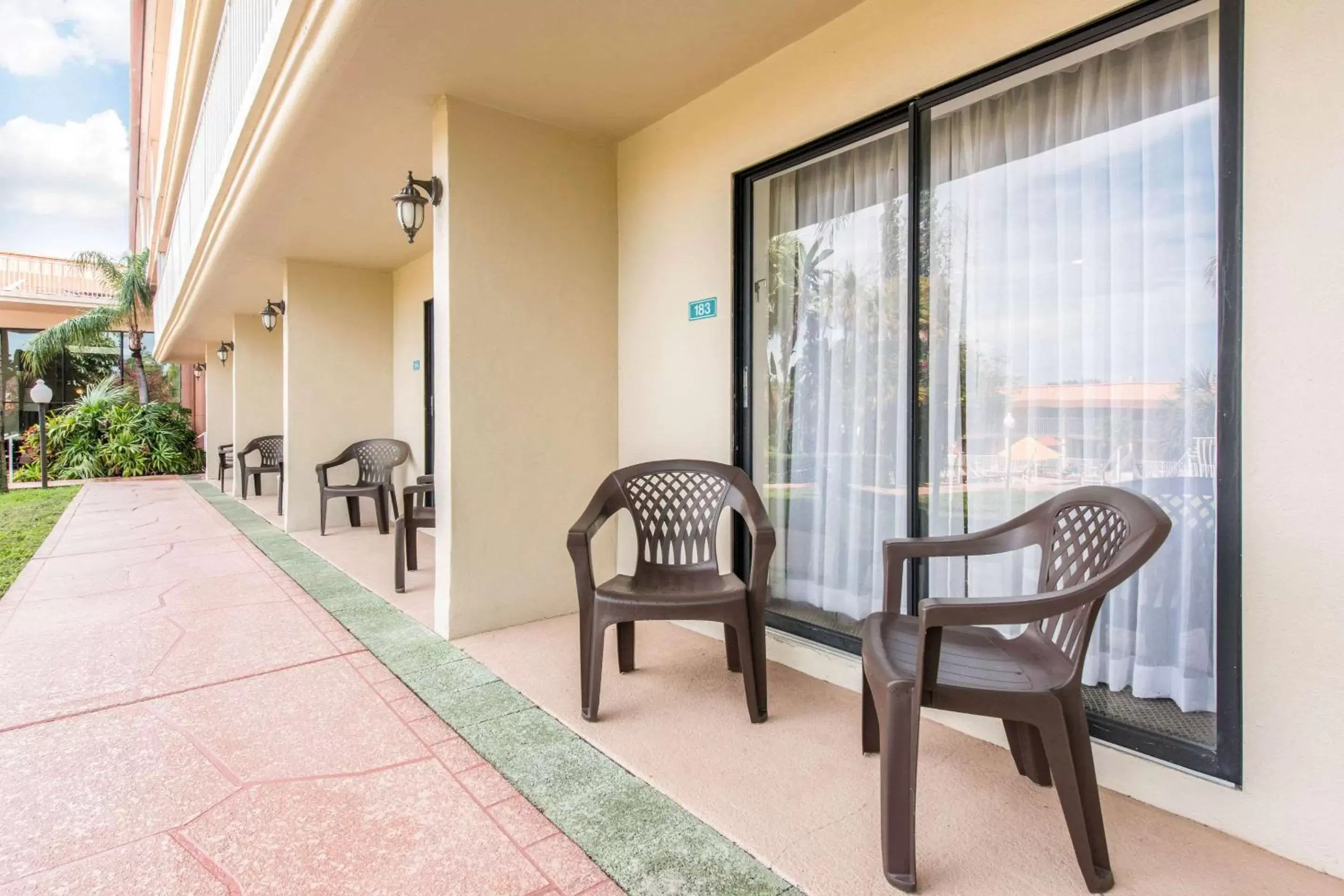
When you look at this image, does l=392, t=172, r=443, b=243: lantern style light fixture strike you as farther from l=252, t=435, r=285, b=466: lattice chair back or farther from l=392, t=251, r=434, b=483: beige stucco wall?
l=252, t=435, r=285, b=466: lattice chair back

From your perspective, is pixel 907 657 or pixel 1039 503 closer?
pixel 907 657

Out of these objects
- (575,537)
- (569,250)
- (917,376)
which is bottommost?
(575,537)

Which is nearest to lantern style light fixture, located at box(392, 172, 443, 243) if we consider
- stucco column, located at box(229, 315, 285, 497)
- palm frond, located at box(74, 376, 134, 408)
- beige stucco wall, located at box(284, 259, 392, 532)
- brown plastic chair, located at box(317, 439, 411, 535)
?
brown plastic chair, located at box(317, 439, 411, 535)

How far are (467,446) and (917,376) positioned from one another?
2.18 m

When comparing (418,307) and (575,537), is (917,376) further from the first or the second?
(418,307)

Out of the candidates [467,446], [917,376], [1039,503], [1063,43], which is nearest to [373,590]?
[467,446]

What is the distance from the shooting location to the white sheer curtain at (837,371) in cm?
268

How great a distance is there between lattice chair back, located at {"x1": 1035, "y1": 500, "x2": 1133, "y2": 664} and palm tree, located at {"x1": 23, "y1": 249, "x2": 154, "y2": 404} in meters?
16.1

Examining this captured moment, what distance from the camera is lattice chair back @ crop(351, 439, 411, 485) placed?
663 centimetres

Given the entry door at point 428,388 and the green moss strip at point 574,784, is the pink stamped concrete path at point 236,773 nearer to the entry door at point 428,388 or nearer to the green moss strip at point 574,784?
the green moss strip at point 574,784

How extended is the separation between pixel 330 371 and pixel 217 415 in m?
6.88

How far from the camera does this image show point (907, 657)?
5.74 ft

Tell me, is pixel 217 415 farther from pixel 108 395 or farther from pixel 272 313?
pixel 272 313

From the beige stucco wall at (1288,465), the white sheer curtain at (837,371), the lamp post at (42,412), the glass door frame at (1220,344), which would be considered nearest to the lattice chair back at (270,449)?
the lamp post at (42,412)
